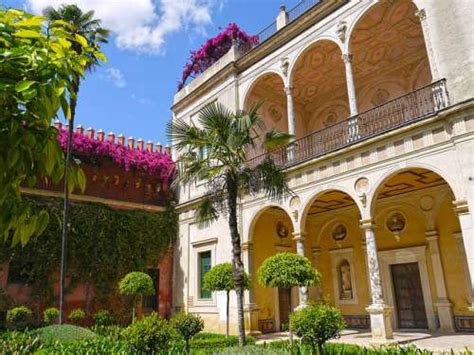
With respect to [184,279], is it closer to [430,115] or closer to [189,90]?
[189,90]

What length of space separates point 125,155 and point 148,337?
12.2 m

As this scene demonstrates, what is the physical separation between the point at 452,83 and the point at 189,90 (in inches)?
493

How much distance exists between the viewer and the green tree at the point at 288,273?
830 cm

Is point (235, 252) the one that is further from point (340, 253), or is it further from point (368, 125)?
point (340, 253)

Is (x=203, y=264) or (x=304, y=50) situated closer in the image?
(x=304, y=50)

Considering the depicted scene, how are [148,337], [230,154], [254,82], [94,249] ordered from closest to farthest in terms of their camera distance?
[148,337] < [230,154] < [254,82] < [94,249]

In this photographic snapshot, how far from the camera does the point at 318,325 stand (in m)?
6.60

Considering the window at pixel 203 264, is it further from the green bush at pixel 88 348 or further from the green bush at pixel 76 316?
the green bush at pixel 88 348

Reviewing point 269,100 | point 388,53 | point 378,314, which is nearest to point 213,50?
point 269,100

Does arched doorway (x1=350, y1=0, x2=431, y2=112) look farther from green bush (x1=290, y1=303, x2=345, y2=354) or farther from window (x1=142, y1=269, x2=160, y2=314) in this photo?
window (x1=142, y1=269, x2=160, y2=314)

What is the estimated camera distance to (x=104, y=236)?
53.0 ft

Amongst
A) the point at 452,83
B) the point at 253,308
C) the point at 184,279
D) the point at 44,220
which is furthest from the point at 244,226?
the point at 44,220

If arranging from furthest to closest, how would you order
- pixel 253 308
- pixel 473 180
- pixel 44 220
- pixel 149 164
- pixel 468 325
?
pixel 149 164 < pixel 253 308 < pixel 468 325 < pixel 473 180 < pixel 44 220

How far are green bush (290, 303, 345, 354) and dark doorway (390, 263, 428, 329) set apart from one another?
290 inches
